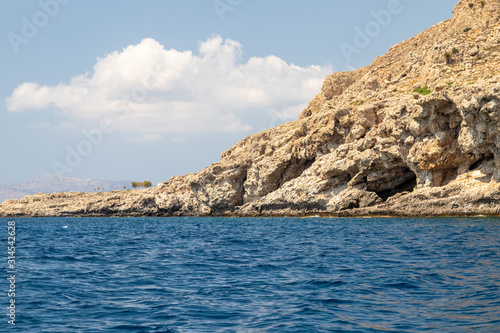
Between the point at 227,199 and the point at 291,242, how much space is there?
60.0 meters

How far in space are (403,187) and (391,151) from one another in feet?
32.3

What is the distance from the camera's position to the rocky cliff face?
165 feet

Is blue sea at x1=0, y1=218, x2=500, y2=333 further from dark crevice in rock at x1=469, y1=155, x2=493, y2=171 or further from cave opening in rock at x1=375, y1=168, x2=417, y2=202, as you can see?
cave opening in rock at x1=375, y1=168, x2=417, y2=202

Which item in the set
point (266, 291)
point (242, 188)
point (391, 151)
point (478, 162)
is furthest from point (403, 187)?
point (266, 291)

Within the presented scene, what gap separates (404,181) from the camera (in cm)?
6675

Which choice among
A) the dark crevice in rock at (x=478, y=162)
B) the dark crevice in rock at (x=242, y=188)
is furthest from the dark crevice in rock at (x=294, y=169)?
the dark crevice in rock at (x=478, y=162)

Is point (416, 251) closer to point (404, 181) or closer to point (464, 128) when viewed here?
point (464, 128)

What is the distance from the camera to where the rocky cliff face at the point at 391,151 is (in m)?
50.3

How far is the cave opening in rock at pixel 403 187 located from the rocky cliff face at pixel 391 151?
147mm

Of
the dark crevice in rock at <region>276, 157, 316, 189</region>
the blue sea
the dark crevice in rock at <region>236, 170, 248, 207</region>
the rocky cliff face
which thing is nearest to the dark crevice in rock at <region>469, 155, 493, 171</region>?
the rocky cliff face

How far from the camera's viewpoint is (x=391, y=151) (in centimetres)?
6031

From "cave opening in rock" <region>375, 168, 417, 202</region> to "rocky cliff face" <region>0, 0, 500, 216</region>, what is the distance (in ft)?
0.48

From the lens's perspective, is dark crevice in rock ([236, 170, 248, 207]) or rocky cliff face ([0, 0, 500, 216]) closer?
rocky cliff face ([0, 0, 500, 216])

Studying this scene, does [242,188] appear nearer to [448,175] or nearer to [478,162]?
[448,175]
